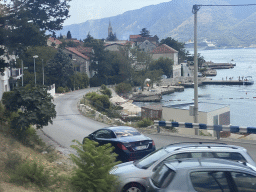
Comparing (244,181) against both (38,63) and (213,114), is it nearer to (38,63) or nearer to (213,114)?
(213,114)

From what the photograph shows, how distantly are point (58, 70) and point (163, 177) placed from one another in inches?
2393

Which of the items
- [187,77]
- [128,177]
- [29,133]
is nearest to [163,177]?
[128,177]

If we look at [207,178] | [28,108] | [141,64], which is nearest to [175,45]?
[141,64]

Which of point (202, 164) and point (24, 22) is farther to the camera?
point (24, 22)

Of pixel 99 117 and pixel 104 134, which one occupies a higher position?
pixel 104 134

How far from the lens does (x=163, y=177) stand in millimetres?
5688

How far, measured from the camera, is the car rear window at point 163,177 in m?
5.49

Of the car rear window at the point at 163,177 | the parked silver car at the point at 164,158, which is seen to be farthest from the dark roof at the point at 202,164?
the parked silver car at the point at 164,158

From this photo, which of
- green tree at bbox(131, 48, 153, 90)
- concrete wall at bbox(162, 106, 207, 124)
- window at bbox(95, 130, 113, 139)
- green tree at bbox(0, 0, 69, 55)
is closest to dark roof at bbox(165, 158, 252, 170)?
window at bbox(95, 130, 113, 139)

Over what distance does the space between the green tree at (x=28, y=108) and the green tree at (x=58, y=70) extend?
50345mm

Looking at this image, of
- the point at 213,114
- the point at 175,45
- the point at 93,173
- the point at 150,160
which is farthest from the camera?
the point at 175,45

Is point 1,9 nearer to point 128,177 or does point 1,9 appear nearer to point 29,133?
point 29,133

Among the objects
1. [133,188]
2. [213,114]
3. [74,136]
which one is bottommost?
[74,136]

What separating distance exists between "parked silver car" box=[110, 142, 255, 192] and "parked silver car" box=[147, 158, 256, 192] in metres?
1.60
